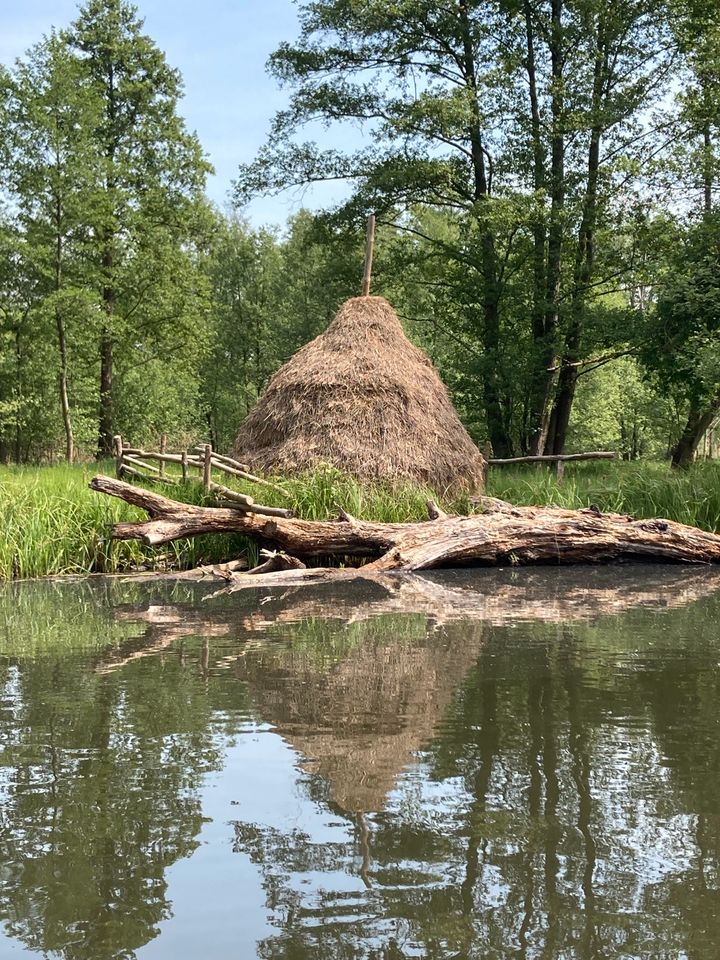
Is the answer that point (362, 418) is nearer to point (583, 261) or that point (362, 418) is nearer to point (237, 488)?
point (237, 488)

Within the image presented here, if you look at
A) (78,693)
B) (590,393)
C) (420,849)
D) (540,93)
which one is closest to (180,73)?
(540,93)

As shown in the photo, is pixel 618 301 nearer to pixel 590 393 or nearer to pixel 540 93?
pixel 590 393

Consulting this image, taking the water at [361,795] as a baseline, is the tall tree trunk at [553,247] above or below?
above

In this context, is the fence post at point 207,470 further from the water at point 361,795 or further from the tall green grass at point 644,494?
the tall green grass at point 644,494

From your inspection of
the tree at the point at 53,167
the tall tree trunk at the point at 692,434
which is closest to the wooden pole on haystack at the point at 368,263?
the tall tree trunk at the point at 692,434

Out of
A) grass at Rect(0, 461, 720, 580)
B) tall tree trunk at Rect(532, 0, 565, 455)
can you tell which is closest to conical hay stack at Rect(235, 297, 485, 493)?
grass at Rect(0, 461, 720, 580)

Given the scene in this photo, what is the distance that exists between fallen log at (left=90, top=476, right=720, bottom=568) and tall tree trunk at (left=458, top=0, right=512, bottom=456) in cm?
1050

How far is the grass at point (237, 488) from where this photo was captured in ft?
33.2

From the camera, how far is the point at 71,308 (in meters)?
24.0

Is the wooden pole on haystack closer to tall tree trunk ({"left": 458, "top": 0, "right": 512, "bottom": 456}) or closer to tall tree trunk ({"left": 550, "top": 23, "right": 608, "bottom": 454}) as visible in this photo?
tall tree trunk ({"left": 458, "top": 0, "right": 512, "bottom": 456})

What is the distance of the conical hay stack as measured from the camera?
12.9 m

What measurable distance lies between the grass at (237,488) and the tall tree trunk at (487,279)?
7485mm

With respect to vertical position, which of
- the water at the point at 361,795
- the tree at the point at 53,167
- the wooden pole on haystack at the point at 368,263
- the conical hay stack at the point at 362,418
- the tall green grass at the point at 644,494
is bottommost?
the water at the point at 361,795

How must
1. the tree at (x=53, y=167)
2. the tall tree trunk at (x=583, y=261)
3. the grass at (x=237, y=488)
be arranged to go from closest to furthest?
the grass at (x=237, y=488) < the tall tree trunk at (x=583, y=261) < the tree at (x=53, y=167)
